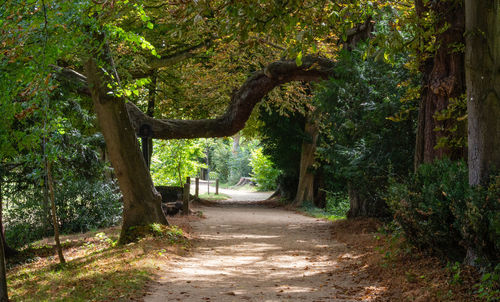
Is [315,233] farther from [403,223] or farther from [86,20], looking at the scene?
[86,20]

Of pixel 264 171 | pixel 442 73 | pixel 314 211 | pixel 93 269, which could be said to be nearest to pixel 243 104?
pixel 314 211

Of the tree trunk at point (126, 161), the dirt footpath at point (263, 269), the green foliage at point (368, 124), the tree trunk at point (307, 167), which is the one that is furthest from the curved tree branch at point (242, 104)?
the tree trunk at point (307, 167)

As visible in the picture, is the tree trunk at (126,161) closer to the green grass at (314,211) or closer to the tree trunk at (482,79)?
the tree trunk at (482,79)

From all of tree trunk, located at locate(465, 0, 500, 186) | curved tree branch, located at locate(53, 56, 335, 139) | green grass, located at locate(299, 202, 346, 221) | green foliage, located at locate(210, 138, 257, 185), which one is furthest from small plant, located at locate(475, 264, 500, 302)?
green foliage, located at locate(210, 138, 257, 185)

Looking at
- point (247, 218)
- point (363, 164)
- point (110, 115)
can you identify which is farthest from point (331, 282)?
point (247, 218)

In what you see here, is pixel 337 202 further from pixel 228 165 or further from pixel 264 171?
pixel 228 165

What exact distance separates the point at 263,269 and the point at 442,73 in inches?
187

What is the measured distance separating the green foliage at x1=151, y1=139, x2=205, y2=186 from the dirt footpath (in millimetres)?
14183

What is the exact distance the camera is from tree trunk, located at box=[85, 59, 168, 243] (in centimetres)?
1134

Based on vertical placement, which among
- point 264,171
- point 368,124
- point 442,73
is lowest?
point 264,171

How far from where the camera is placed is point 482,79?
6.67m

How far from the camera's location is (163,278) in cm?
812

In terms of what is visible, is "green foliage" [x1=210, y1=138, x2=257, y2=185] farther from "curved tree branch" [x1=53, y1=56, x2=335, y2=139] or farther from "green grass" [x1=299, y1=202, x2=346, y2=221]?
"curved tree branch" [x1=53, y1=56, x2=335, y2=139]

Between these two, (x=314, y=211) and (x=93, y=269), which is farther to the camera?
(x=314, y=211)
